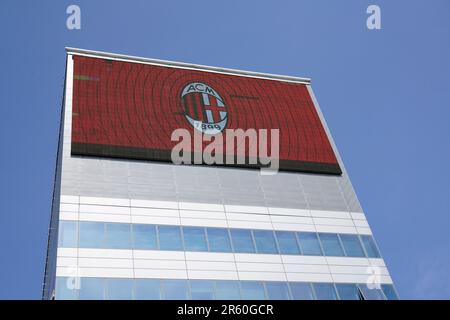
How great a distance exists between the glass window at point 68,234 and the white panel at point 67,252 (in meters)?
0.35

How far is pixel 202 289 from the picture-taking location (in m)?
40.0

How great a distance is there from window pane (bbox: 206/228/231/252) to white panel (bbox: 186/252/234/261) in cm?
49

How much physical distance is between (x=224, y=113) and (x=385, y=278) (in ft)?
71.6

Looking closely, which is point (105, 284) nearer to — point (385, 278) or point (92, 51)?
point (385, 278)

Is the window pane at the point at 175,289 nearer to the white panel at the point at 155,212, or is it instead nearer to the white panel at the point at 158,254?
the white panel at the point at 158,254

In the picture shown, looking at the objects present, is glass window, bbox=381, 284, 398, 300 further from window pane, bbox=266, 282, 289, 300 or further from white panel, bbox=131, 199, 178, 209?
white panel, bbox=131, 199, 178, 209

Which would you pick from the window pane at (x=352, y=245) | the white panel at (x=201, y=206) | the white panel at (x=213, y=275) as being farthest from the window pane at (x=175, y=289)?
the window pane at (x=352, y=245)

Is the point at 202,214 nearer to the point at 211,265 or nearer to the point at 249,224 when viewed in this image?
the point at 249,224

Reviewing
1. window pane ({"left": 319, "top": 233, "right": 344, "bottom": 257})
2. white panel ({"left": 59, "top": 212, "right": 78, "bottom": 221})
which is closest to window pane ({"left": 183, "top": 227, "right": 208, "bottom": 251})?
white panel ({"left": 59, "top": 212, "right": 78, "bottom": 221})

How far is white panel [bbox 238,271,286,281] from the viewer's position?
4197cm

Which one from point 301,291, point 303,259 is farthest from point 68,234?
point 303,259

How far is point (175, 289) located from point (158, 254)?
330 centimetres

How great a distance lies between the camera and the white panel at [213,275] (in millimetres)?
40750
